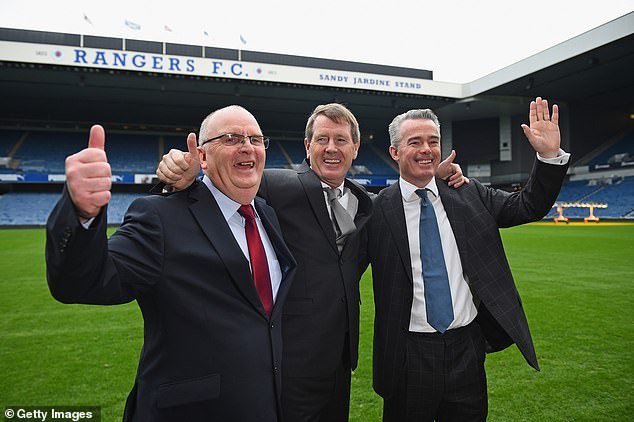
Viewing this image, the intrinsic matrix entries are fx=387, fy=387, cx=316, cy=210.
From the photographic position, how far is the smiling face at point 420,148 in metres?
2.34

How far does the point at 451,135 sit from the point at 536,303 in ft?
103

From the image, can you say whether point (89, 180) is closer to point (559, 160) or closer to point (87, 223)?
point (87, 223)

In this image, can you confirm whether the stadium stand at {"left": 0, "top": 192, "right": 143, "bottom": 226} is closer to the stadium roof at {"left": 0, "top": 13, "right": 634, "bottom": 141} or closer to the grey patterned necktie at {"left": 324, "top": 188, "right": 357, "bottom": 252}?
the stadium roof at {"left": 0, "top": 13, "right": 634, "bottom": 141}

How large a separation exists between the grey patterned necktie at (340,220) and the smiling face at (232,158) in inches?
23.5

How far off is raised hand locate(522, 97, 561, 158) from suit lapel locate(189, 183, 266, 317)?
1801 millimetres

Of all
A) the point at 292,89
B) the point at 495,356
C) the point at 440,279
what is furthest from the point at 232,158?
the point at 292,89

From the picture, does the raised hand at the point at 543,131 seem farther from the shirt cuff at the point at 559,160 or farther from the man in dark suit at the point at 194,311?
the man in dark suit at the point at 194,311

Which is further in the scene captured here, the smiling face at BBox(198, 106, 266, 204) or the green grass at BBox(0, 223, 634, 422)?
the green grass at BBox(0, 223, 634, 422)

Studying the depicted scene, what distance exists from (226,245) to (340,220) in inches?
32.9

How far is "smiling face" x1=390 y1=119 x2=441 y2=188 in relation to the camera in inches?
92.0

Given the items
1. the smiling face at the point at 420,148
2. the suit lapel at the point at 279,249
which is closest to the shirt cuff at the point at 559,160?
the smiling face at the point at 420,148

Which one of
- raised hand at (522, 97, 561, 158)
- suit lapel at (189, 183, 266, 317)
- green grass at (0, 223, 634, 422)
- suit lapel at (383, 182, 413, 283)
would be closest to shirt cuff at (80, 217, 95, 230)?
suit lapel at (189, 183, 266, 317)

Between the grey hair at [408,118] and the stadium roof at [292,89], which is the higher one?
the stadium roof at [292,89]

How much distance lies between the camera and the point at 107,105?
95.5 feet
